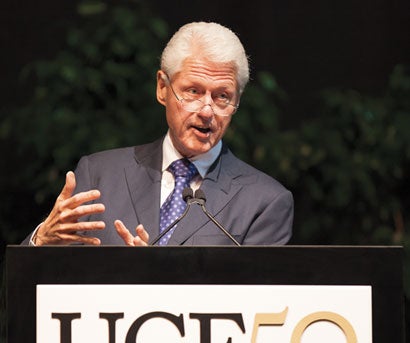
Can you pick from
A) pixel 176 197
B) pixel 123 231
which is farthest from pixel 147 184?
pixel 123 231

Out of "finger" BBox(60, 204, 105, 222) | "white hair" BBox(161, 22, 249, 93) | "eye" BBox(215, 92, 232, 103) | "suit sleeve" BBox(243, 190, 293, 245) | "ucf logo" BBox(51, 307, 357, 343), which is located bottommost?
"ucf logo" BBox(51, 307, 357, 343)

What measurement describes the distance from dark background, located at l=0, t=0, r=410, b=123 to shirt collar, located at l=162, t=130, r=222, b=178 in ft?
4.67

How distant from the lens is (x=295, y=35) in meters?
4.25

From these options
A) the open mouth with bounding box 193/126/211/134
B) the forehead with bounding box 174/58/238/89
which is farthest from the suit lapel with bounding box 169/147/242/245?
the forehead with bounding box 174/58/238/89

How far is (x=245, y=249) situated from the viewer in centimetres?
201

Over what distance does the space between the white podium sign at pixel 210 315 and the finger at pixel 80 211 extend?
281 millimetres

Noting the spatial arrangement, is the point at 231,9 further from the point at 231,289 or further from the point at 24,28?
the point at 231,289

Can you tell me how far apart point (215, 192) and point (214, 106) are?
8.9 inches

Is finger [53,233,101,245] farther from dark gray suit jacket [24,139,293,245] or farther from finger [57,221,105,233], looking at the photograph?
dark gray suit jacket [24,139,293,245]

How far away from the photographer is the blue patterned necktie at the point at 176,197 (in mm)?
2689

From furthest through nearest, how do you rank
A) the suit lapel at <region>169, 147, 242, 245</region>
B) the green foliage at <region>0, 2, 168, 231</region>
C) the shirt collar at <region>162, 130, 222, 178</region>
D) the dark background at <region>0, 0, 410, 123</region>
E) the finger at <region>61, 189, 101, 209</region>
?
1. the dark background at <region>0, 0, 410, 123</region>
2. the green foliage at <region>0, 2, 168, 231</region>
3. the shirt collar at <region>162, 130, 222, 178</region>
4. the suit lapel at <region>169, 147, 242, 245</region>
5. the finger at <region>61, 189, 101, 209</region>

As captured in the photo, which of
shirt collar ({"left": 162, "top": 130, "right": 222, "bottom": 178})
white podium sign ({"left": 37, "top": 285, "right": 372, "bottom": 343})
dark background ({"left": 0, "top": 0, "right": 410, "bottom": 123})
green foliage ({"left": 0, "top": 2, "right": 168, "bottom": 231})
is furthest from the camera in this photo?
dark background ({"left": 0, "top": 0, "right": 410, "bottom": 123})

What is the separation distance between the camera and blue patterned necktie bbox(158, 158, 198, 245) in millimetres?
2689

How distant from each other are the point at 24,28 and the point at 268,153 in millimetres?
1126
